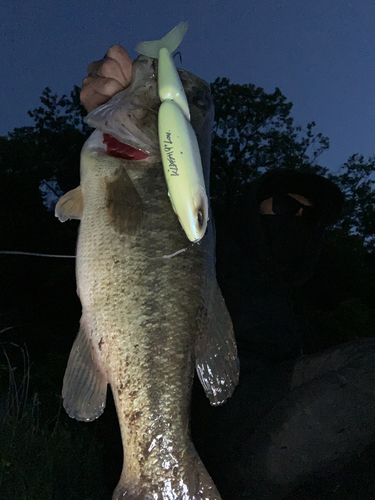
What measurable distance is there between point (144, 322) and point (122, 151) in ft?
2.68

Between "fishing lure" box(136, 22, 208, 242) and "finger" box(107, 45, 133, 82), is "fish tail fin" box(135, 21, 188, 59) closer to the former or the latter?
"fishing lure" box(136, 22, 208, 242)

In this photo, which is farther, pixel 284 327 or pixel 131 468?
pixel 284 327

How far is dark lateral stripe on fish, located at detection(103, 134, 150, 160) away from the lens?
6.18ft

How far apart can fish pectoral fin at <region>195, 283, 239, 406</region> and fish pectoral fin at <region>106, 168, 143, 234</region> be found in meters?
0.48

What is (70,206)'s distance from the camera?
1993 millimetres

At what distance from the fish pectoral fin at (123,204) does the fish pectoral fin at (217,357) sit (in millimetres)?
483

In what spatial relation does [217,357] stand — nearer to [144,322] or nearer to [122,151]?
[144,322]

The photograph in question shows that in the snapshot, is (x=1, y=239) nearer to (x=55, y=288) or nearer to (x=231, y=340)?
(x=55, y=288)

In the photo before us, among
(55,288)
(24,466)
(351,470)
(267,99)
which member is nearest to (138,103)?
(351,470)

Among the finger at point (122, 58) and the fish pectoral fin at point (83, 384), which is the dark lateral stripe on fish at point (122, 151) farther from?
the fish pectoral fin at point (83, 384)

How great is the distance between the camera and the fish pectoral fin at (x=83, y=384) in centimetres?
169

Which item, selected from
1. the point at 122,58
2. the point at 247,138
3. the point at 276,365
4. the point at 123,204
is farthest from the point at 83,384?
the point at 247,138

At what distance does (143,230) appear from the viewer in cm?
173

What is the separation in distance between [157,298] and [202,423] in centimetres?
161
